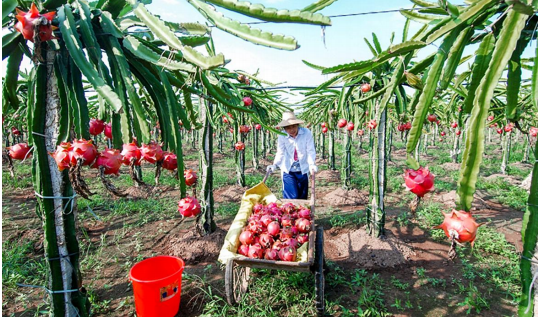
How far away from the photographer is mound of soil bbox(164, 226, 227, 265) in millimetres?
3242

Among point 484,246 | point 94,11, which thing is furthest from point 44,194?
point 484,246

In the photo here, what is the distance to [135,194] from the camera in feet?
18.7

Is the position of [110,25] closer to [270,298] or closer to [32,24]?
[32,24]

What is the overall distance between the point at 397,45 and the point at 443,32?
0.19 m

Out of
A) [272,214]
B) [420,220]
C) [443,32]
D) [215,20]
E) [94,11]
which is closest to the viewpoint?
[215,20]

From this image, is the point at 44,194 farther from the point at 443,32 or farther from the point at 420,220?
Answer: the point at 420,220

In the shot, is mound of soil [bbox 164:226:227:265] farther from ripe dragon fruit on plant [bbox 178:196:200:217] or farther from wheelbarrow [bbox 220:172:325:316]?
ripe dragon fruit on plant [bbox 178:196:200:217]

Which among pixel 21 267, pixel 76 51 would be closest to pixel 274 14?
pixel 76 51

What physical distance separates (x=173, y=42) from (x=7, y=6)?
760 millimetres

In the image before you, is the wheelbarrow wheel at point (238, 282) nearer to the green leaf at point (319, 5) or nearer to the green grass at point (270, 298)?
the green grass at point (270, 298)

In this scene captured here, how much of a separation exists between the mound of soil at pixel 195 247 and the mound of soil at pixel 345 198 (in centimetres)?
263

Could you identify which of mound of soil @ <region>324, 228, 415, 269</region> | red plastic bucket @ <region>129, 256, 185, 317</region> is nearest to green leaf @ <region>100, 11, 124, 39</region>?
red plastic bucket @ <region>129, 256, 185, 317</region>

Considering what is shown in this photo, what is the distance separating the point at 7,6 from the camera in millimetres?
1199

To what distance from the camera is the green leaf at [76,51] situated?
3.65 ft
